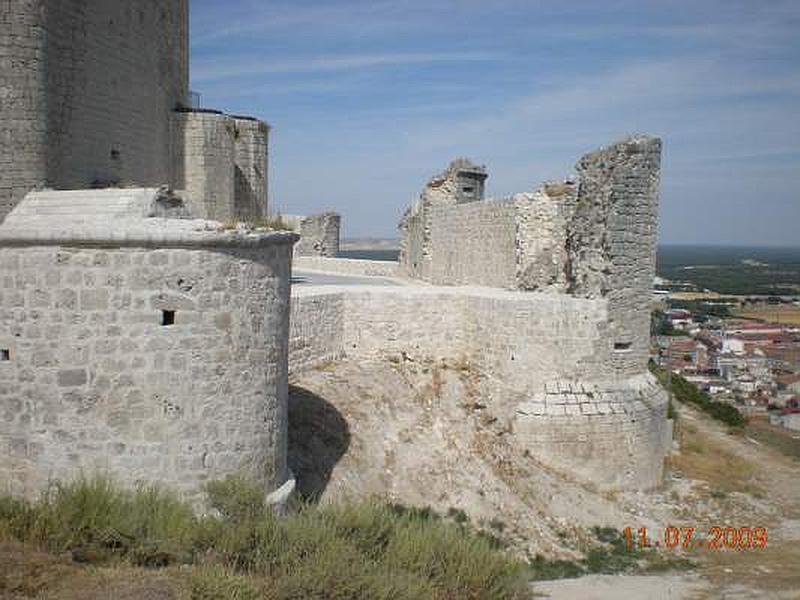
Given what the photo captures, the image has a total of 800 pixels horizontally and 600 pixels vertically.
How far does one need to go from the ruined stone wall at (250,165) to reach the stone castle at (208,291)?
41mm

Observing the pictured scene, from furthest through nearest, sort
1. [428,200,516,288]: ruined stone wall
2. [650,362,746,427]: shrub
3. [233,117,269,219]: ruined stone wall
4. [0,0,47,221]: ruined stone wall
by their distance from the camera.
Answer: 1. [650,362,746,427]: shrub
2. [428,200,516,288]: ruined stone wall
3. [233,117,269,219]: ruined stone wall
4. [0,0,47,221]: ruined stone wall

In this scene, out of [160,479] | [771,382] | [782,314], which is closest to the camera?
[160,479]

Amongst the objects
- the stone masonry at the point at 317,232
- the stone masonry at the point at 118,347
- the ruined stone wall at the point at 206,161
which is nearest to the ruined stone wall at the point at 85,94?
the ruined stone wall at the point at 206,161

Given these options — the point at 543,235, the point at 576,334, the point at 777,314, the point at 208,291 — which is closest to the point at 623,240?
the point at 576,334

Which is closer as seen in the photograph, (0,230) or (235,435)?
(0,230)

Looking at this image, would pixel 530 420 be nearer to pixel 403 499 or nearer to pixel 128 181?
pixel 403 499

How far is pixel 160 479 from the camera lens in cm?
616

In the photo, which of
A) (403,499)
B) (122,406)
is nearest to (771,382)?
(403,499)

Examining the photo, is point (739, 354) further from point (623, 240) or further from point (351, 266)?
point (623, 240)

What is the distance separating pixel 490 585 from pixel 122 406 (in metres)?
3.44

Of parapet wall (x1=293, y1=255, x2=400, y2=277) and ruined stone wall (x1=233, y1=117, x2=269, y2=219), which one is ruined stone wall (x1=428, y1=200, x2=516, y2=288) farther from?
ruined stone wall (x1=233, y1=117, x2=269, y2=219)

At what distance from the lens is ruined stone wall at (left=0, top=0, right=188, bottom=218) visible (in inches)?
324
